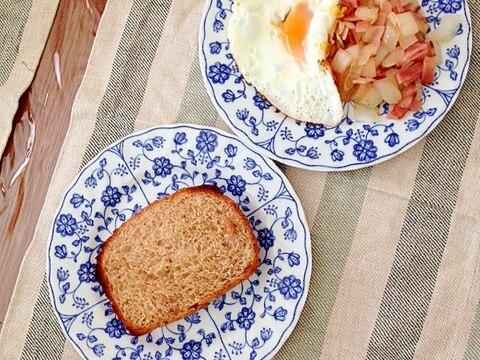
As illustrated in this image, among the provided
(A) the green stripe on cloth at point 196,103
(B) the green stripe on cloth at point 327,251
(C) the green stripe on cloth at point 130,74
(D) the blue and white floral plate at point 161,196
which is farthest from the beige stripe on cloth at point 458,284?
(C) the green stripe on cloth at point 130,74

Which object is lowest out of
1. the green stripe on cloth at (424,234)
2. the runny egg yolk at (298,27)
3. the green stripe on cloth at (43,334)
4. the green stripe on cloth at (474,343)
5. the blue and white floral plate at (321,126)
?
the green stripe on cloth at (43,334)

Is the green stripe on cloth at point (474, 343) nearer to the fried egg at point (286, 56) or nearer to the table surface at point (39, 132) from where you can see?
the fried egg at point (286, 56)

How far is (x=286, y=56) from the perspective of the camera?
2.02 meters

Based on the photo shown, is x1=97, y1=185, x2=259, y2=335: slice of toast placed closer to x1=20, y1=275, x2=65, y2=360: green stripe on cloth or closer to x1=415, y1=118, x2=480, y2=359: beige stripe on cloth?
x1=20, y1=275, x2=65, y2=360: green stripe on cloth

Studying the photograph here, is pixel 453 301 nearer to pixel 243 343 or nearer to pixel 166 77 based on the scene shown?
pixel 243 343

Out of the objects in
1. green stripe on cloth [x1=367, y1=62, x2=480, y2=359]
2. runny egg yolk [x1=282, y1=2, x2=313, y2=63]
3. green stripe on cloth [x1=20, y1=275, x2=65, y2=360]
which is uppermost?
runny egg yolk [x1=282, y1=2, x2=313, y2=63]

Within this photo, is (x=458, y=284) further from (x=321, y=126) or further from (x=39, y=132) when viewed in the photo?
(x=39, y=132)

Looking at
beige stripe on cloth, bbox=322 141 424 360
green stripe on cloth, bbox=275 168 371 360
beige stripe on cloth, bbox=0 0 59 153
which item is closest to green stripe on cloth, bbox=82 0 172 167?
beige stripe on cloth, bbox=0 0 59 153

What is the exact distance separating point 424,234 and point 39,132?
3.89 ft

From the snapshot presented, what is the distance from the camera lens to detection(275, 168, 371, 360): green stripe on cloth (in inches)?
80.4

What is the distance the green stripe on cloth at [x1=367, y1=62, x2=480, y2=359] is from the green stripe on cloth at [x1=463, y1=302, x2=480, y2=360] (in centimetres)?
13

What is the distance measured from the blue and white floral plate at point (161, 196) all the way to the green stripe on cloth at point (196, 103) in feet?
0.28

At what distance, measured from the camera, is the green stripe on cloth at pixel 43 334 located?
6.97ft

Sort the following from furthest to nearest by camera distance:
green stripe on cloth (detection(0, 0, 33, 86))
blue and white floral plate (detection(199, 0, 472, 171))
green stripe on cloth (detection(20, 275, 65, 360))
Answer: green stripe on cloth (detection(0, 0, 33, 86))
green stripe on cloth (detection(20, 275, 65, 360))
blue and white floral plate (detection(199, 0, 472, 171))
